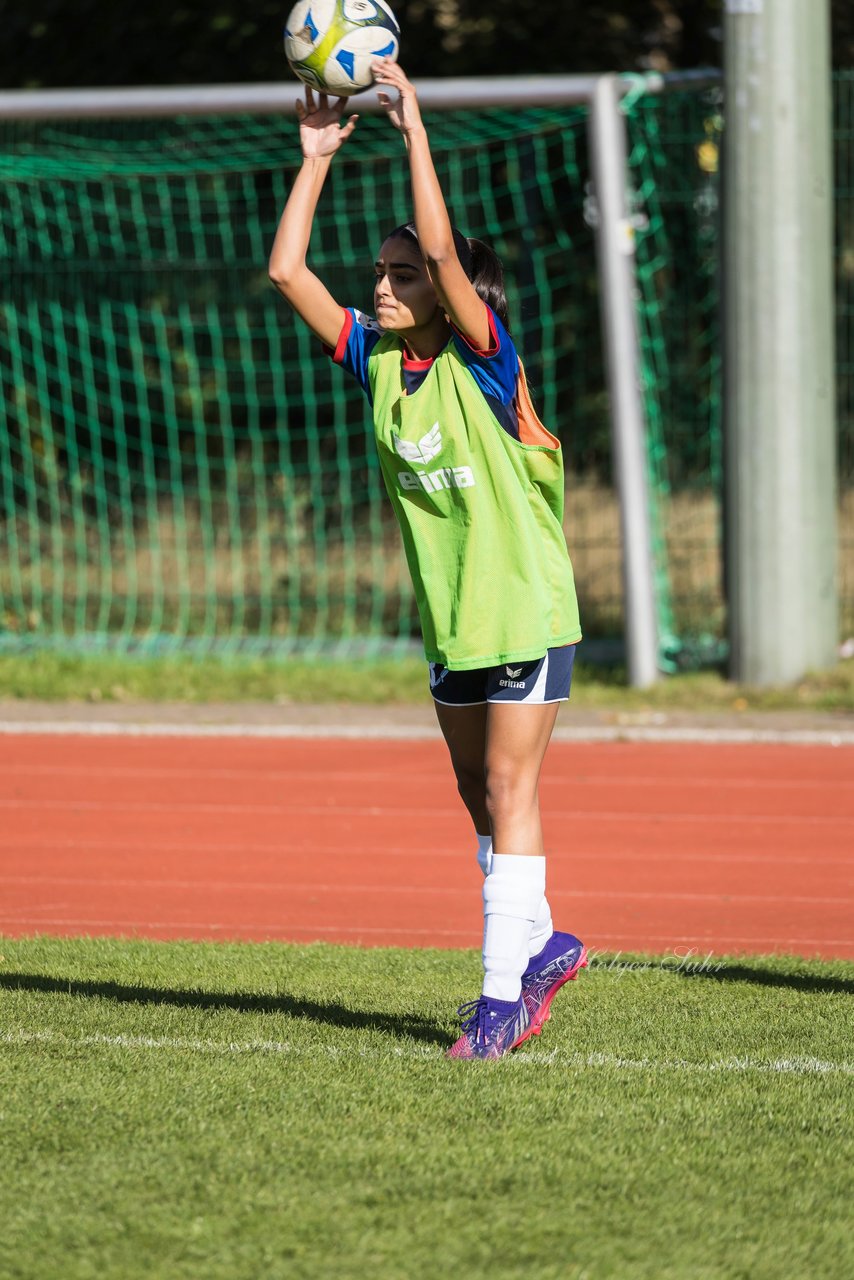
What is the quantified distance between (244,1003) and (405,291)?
192 cm

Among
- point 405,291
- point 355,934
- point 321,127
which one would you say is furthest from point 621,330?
point 405,291

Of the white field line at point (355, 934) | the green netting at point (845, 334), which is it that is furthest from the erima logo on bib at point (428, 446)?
the green netting at point (845, 334)

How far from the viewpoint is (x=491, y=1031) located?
4125 mm

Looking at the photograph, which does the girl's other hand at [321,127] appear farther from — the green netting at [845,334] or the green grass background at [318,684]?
the green netting at [845,334]

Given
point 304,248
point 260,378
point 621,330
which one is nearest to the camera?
point 304,248

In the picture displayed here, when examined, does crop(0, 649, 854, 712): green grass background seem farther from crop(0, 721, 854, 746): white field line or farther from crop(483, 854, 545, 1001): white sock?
crop(483, 854, 545, 1001): white sock

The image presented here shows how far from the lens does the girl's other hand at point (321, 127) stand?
4398 millimetres

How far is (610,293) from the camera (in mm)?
10453

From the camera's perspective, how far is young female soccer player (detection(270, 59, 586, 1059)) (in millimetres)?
4105

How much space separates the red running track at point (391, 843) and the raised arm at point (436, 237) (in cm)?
241

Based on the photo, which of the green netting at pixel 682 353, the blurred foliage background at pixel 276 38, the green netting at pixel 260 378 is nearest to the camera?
the green netting at pixel 682 353

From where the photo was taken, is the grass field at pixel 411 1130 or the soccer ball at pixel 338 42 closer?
the grass field at pixel 411 1130

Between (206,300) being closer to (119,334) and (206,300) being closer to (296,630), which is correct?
(119,334)

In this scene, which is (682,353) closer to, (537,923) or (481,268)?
(481,268)
